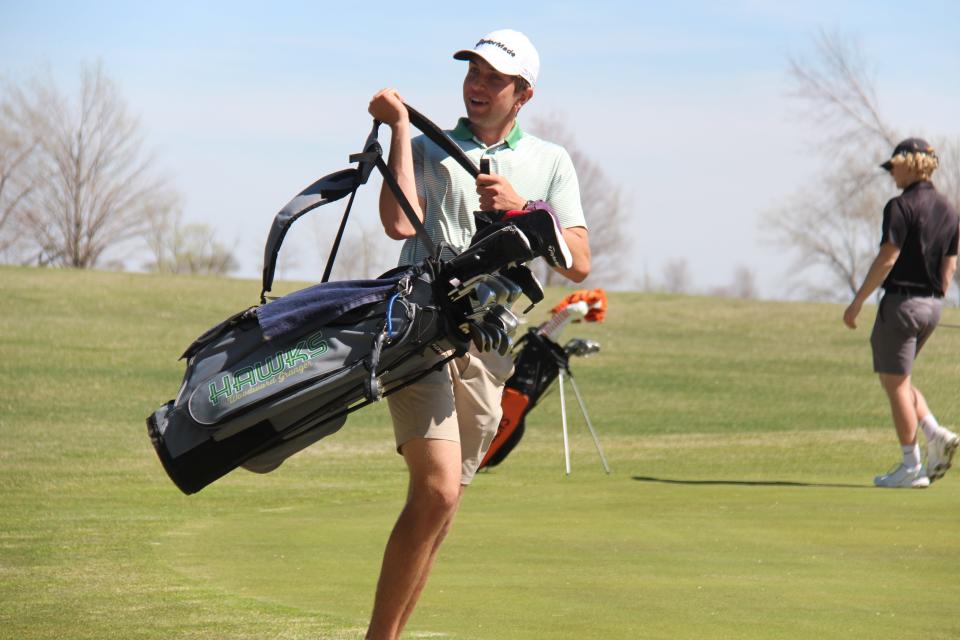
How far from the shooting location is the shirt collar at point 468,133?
509cm

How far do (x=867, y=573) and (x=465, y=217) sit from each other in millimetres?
3064

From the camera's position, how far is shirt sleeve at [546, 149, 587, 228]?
5.12 metres

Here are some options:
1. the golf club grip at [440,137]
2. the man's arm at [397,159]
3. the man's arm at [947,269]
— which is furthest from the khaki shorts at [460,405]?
the man's arm at [947,269]

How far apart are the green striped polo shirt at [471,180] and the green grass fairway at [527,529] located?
1.48 metres

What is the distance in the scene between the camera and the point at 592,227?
2670 inches

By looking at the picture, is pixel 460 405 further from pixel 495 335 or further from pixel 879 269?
pixel 879 269

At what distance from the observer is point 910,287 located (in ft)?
34.9

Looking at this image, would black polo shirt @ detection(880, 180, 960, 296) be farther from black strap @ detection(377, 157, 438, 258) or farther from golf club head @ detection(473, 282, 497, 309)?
golf club head @ detection(473, 282, 497, 309)

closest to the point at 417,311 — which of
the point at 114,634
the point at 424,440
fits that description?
the point at 424,440

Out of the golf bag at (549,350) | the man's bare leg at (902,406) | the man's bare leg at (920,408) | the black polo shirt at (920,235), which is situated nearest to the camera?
the black polo shirt at (920,235)

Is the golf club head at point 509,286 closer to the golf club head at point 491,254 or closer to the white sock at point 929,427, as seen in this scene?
the golf club head at point 491,254

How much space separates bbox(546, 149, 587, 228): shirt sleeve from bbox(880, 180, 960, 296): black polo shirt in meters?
5.75

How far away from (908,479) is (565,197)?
622 cm

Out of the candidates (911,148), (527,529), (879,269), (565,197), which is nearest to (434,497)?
(565,197)
